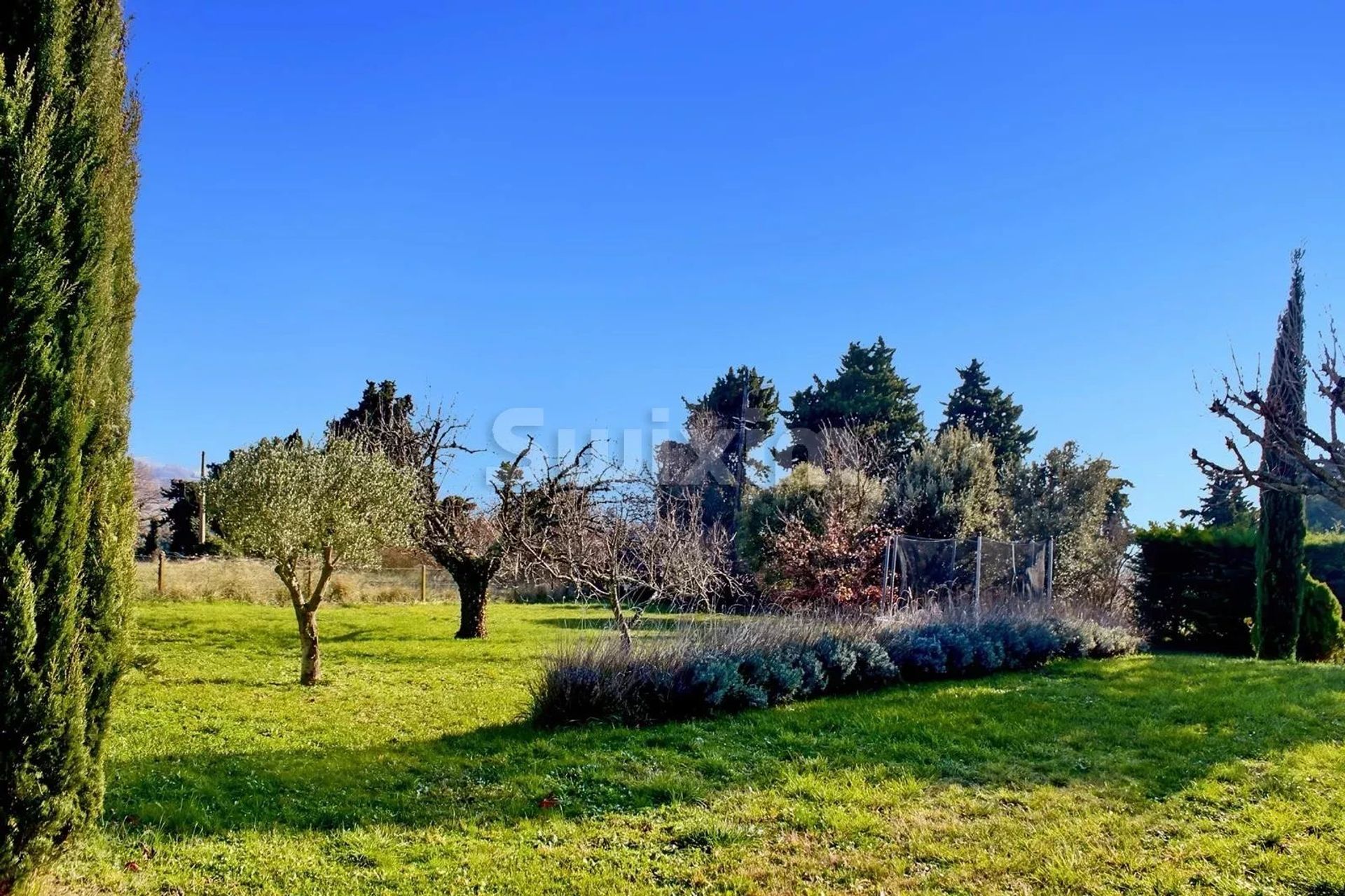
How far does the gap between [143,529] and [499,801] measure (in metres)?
26.0

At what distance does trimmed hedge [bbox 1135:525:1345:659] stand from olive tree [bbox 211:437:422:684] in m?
14.7

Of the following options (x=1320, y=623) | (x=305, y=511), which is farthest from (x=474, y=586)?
(x=1320, y=623)

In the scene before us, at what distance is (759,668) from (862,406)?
22.3 meters

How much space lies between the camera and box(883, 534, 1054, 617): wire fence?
13.9 metres

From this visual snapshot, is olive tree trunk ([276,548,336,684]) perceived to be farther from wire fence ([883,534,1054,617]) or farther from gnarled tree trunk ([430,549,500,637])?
wire fence ([883,534,1054,617])

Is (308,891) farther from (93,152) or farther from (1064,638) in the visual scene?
(1064,638)

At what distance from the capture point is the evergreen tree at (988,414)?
32.2 metres

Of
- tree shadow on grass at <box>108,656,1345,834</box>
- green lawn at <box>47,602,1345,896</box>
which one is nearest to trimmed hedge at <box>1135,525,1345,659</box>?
green lawn at <box>47,602,1345,896</box>

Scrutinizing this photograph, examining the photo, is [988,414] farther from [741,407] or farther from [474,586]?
[474,586]

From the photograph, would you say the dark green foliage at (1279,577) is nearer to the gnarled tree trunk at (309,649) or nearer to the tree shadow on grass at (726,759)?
the tree shadow on grass at (726,759)

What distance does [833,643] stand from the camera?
8625mm

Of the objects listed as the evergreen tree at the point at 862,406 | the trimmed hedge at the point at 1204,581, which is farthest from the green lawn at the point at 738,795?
the evergreen tree at the point at 862,406

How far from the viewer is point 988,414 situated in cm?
3238

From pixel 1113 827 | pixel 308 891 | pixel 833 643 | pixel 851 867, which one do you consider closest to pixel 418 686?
pixel 833 643
